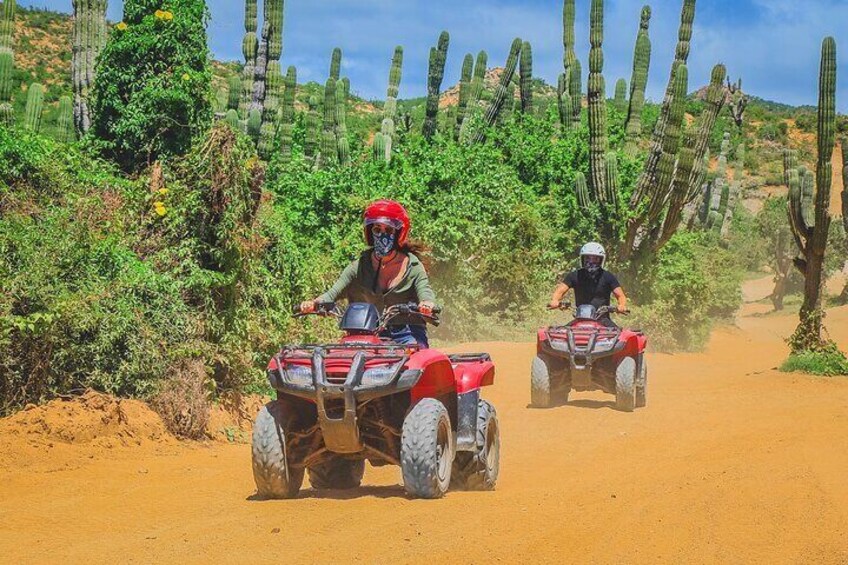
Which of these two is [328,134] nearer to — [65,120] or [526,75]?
[65,120]

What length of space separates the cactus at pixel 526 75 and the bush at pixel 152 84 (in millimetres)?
25660

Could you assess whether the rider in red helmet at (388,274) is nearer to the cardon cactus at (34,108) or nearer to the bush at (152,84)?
the bush at (152,84)

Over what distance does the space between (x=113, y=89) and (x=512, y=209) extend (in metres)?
13.4

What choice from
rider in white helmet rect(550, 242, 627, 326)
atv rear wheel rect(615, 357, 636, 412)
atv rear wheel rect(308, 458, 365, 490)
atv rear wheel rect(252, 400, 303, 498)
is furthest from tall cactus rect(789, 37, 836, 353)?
atv rear wheel rect(252, 400, 303, 498)

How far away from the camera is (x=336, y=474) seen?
8.61m

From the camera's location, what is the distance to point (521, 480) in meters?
9.35

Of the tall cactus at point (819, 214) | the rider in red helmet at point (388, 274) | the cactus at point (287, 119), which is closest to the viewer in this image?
the rider in red helmet at point (388, 274)

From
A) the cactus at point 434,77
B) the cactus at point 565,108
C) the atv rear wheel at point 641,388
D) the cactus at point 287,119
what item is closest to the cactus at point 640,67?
the cactus at point 565,108

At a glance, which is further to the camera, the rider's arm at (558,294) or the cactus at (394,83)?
the cactus at (394,83)

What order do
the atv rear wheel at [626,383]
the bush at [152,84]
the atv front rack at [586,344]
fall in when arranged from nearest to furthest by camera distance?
the atv front rack at [586,344]
the atv rear wheel at [626,383]
the bush at [152,84]

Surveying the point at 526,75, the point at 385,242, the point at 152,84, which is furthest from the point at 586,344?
the point at 526,75

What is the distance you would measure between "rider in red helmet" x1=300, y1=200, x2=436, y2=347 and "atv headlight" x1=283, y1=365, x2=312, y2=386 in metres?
1.00

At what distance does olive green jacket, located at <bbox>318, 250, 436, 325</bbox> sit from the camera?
332 inches

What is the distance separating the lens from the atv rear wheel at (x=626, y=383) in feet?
47.4
